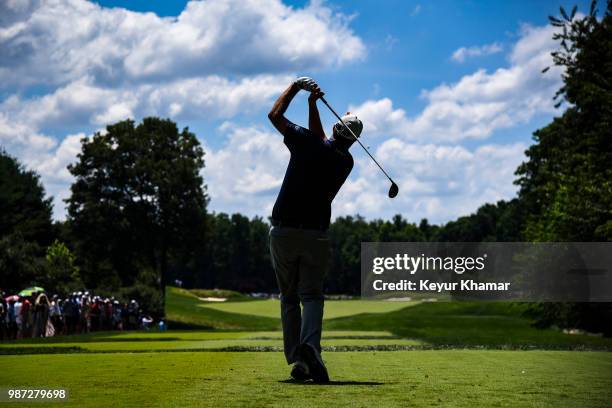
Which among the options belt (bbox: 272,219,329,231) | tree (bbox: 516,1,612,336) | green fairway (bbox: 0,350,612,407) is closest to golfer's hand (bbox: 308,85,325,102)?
belt (bbox: 272,219,329,231)

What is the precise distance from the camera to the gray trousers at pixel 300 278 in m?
8.96

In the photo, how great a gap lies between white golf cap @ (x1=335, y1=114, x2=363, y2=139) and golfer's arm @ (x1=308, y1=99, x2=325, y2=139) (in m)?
0.20

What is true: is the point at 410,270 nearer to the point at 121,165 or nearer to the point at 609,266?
the point at 121,165

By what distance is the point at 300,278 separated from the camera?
30.1ft

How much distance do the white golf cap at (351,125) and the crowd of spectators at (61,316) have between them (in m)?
28.8

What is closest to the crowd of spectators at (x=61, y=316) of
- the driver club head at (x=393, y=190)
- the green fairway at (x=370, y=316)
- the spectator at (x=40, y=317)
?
the spectator at (x=40, y=317)

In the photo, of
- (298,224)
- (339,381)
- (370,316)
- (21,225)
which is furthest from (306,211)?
(21,225)

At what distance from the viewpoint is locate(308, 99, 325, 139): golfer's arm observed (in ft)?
30.1

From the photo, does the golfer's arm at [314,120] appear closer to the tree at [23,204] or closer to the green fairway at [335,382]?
the green fairway at [335,382]

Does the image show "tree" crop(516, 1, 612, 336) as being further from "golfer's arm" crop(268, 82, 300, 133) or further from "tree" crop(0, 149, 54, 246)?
"tree" crop(0, 149, 54, 246)

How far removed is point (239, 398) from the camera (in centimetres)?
690

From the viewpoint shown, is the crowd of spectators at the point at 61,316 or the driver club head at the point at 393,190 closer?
the driver club head at the point at 393,190

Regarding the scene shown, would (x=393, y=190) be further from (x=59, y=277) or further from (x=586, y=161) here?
(x=59, y=277)

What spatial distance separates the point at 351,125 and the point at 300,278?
162cm
